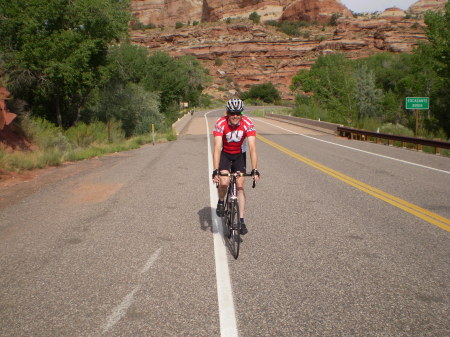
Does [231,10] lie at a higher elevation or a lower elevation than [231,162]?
higher

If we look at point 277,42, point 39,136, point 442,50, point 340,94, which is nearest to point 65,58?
point 39,136

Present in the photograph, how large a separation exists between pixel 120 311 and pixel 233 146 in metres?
2.71

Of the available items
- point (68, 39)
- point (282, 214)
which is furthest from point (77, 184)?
Result: point (68, 39)

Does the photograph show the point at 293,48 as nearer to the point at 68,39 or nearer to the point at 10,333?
the point at 68,39

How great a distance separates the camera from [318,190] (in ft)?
29.5

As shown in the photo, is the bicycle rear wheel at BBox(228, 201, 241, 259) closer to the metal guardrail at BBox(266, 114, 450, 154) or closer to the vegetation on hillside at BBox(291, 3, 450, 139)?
the metal guardrail at BBox(266, 114, 450, 154)

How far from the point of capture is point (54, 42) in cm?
2138

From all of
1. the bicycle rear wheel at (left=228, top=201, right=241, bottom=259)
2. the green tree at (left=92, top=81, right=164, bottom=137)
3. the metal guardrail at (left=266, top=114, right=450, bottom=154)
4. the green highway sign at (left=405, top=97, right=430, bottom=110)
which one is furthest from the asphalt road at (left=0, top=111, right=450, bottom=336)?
the green tree at (left=92, top=81, right=164, bottom=137)

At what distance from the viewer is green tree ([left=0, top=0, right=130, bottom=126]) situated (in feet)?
68.5

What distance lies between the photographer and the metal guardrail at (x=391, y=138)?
647 inches

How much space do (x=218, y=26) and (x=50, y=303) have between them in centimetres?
15423

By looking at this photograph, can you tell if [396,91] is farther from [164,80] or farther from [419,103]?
[419,103]

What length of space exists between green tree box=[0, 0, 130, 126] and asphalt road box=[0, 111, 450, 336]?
576 inches

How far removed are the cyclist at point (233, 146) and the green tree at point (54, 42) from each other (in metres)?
18.3
